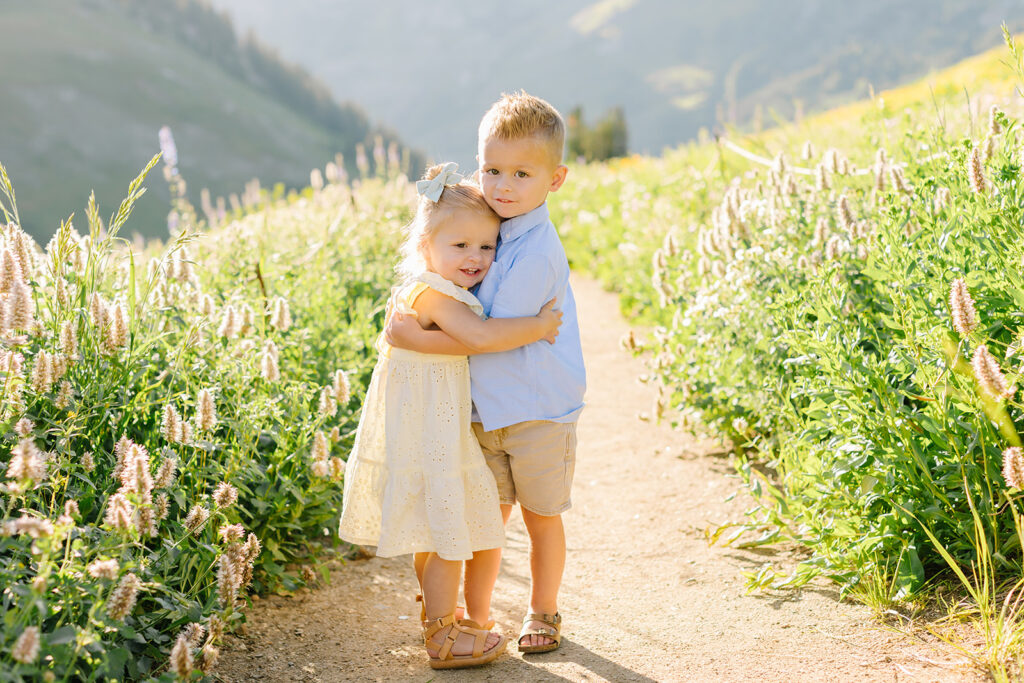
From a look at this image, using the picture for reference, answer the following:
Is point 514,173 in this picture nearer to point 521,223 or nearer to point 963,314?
point 521,223

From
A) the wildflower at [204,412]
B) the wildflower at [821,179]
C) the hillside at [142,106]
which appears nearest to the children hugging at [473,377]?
the wildflower at [204,412]

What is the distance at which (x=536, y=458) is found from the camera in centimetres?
281

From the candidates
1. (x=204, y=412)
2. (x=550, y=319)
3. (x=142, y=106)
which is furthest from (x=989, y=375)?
(x=142, y=106)

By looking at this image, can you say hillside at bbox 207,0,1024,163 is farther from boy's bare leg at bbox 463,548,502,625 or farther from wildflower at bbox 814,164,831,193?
boy's bare leg at bbox 463,548,502,625

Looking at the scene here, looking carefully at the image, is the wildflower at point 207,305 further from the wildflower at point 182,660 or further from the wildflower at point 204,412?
the wildflower at point 182,660

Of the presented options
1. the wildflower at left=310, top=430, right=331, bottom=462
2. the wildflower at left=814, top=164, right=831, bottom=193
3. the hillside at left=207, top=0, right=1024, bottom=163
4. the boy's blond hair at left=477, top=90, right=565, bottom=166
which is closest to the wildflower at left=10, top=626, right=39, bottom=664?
the wildflower at left=310, top=430, right=331, bottom=462

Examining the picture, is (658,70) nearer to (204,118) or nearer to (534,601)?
(204,118)

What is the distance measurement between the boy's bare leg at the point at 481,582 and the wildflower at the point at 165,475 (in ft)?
3.31

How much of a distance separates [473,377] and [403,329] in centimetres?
27

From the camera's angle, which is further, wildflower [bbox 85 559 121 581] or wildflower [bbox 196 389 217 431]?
wildflower [bbox 196 389 217 431]

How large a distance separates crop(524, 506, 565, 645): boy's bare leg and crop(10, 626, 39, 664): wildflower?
1.55 m

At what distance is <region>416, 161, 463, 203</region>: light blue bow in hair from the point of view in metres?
2.73

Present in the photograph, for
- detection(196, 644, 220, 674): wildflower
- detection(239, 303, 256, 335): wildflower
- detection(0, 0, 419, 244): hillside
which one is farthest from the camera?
detection(0, 0, 419, 244): hillside

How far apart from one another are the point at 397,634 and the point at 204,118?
193 ft
